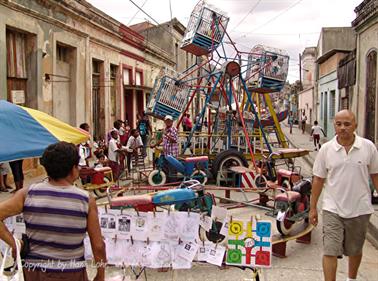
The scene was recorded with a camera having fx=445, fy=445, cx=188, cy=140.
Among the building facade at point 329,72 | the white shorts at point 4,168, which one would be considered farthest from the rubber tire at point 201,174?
the building facade at point 329,72

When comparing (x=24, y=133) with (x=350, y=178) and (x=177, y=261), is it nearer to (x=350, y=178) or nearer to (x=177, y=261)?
(x=177, y=261)

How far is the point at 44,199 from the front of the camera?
8.34 feet

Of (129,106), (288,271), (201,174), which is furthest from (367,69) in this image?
(288,271)

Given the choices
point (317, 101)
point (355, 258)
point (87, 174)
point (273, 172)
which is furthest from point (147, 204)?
point (317, 101)

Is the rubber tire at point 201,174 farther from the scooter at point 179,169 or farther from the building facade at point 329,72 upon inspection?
the building facade at point 329,72

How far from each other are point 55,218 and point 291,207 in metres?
4.08

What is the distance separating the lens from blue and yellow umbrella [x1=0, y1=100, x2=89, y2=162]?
4797 mm

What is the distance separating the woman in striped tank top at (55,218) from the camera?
2.54 metres

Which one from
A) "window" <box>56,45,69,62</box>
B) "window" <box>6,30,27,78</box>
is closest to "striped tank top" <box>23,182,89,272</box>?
"window" <box>6,30,27,78</box>

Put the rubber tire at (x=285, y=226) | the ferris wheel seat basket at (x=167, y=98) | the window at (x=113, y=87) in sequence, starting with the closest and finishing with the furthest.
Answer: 1. the rubber tire at (x=285, y=226)
2. the ferris wheel seat basket at (x=167, y=98)
3. the window at (x=113, y=87)

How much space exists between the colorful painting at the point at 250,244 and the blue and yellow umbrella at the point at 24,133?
246 cm

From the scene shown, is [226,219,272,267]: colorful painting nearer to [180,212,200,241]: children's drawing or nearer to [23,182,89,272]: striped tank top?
[180,212,200,241]: children's drawing

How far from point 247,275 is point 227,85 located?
7423 millimetres

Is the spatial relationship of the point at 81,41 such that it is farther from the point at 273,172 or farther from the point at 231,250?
the point at 231,250
